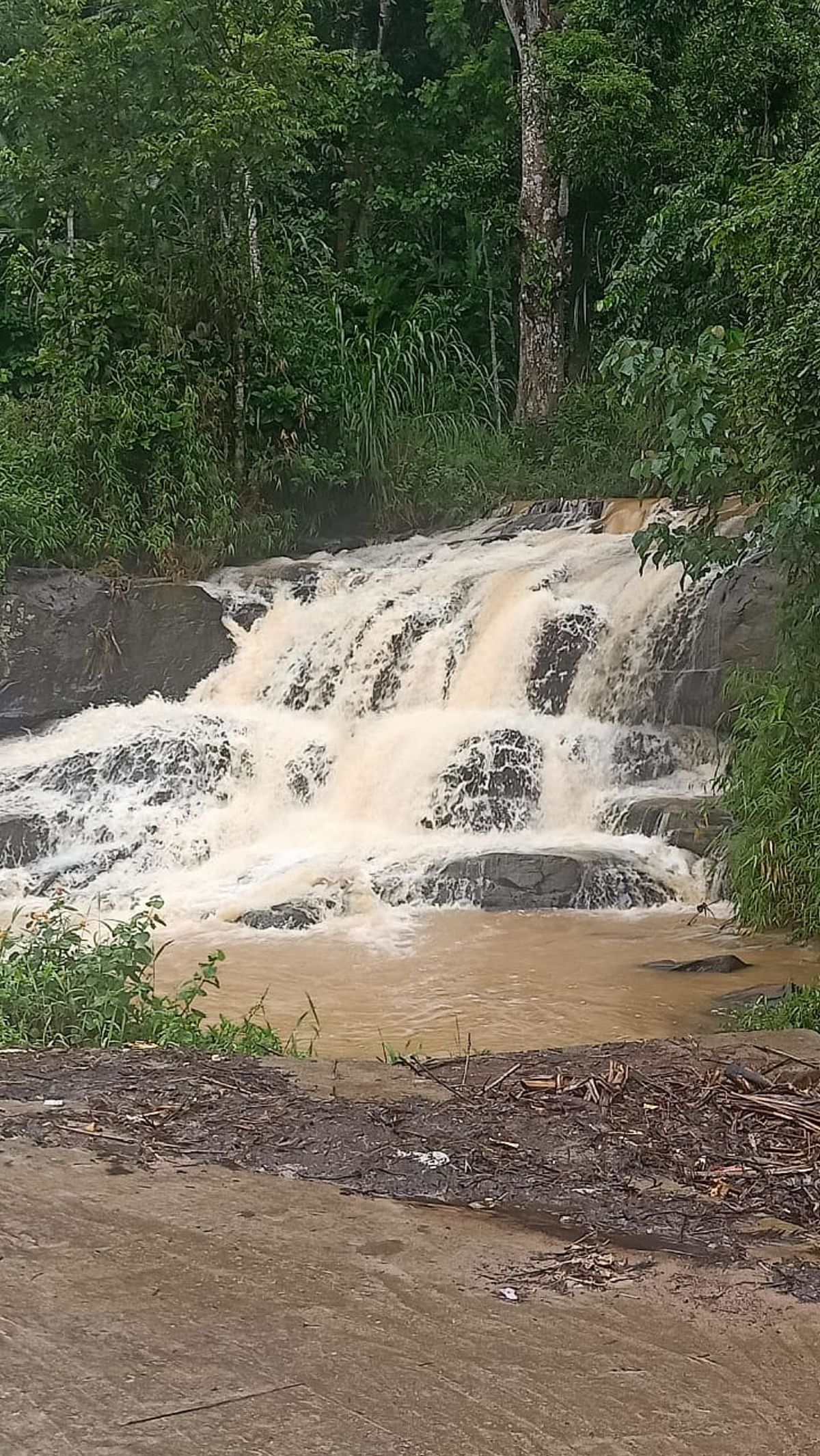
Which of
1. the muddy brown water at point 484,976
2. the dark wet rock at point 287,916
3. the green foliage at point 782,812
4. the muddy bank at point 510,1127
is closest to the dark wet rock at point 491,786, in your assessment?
the muddy brown water at point 484,976

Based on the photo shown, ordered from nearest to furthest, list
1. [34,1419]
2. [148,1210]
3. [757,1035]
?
[34,1419] < [148,1210] < [757,1035]

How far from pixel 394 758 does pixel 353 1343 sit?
26.8 ft

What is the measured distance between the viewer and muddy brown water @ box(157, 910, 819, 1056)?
259 inches

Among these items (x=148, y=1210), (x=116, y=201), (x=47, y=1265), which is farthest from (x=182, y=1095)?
(x=116, y=201)

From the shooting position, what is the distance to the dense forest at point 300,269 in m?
13.7

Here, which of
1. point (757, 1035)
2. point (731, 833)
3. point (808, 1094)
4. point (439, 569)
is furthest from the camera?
point (439, 569)

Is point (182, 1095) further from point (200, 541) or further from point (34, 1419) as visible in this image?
point (200, 541)

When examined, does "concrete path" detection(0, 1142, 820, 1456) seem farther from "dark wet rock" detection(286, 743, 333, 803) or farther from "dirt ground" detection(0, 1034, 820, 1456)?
"dark wet rock" detection(286, 743, 333, 803)

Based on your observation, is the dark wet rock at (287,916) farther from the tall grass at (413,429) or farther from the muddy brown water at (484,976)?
the tall grass at (413,429)

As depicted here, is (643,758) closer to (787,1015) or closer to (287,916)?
(287,916)

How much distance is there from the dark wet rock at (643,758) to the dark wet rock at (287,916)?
2455 mm

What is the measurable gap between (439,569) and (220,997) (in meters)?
6.19

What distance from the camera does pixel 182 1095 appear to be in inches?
160

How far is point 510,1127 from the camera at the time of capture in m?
3.78
